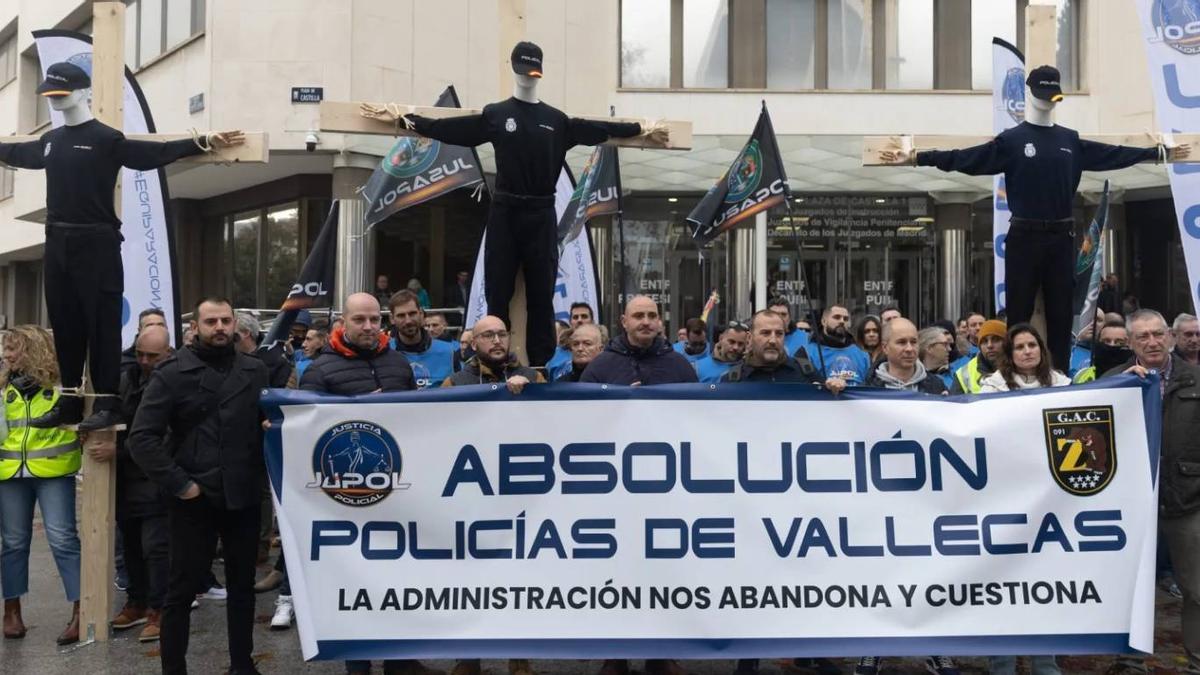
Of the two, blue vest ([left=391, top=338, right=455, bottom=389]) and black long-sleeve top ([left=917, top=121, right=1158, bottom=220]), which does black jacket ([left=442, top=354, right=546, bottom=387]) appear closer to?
blue vest ([left=391, top=338, right=455, bottom=389])


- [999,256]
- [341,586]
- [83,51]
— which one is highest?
[83,51]

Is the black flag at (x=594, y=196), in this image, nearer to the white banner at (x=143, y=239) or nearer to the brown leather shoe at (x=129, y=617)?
the white banner at (x=143, y=239)

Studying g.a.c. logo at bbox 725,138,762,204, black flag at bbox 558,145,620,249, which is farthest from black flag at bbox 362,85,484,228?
g.a.c. logo at bbox 725,138,762,204

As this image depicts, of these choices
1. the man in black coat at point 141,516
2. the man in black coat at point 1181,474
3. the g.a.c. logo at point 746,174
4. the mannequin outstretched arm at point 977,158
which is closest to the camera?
the man in black coat at point 1181,474

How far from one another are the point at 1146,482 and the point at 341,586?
12.6 feet

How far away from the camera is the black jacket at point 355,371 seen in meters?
5.44

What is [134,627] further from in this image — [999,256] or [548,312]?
[999,256]

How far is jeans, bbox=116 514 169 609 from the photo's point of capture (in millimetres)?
6234

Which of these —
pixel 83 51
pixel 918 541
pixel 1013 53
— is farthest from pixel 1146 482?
pixel 83 51

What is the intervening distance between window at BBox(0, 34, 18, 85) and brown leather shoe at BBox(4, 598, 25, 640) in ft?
91.9

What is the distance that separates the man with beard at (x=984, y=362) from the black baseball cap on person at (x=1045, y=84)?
1.40 m

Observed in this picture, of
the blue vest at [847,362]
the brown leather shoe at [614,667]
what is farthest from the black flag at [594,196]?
the brown leather shoe at [614,667]

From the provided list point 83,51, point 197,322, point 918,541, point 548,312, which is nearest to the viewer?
point 918,541

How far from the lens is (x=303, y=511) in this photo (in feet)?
16.5
